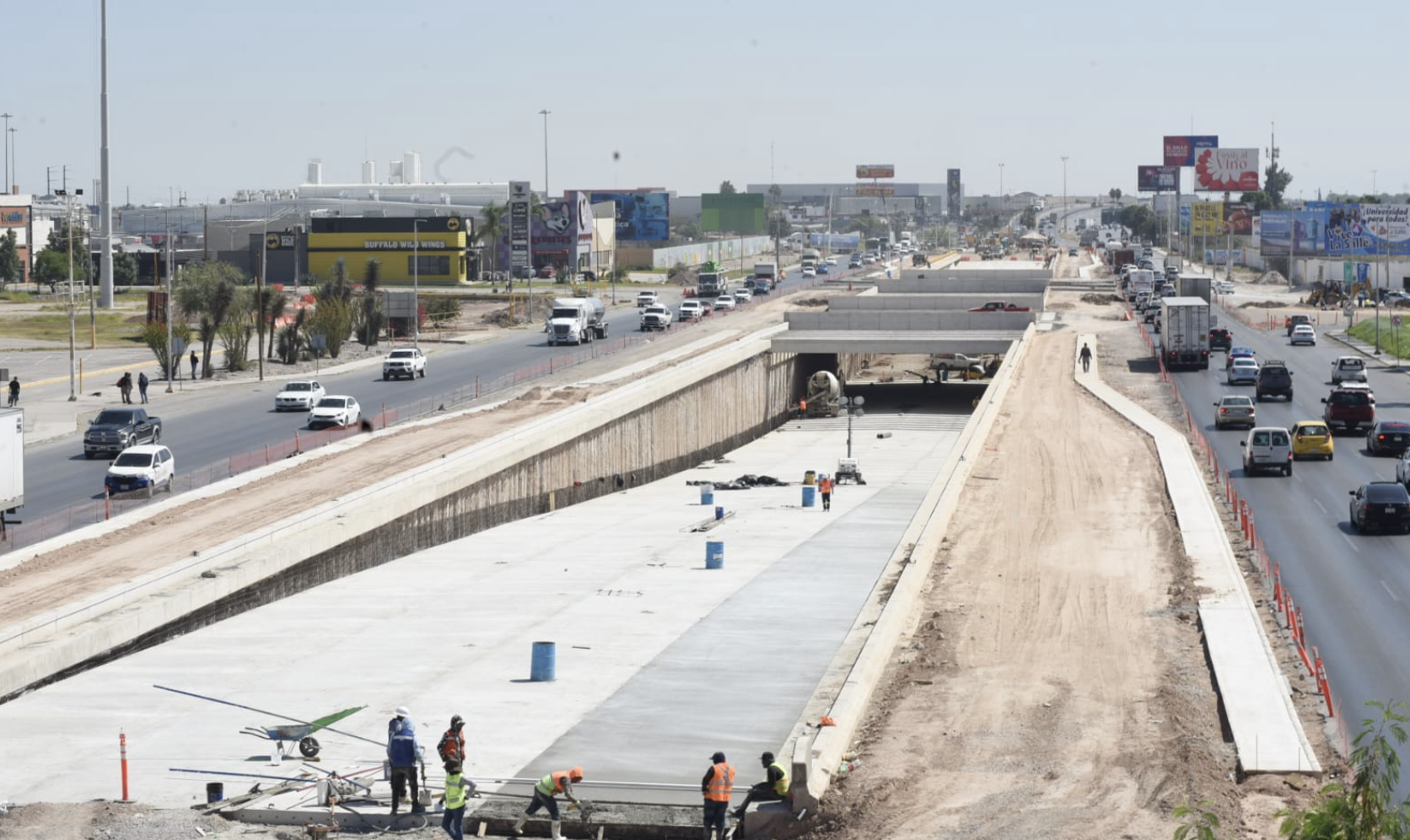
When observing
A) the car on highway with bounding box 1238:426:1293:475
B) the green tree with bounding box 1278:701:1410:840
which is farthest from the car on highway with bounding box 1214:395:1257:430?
the green tree with bounding box 1278:701:1410:840

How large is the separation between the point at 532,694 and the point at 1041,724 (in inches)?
314

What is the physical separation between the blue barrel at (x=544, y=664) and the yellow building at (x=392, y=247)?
128843 mm

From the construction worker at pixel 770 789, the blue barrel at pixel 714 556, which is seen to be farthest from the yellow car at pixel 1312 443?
the construction worker at pixel 770 789

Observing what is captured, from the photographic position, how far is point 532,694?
27641mm

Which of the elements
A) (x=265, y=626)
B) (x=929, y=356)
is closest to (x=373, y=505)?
(x=265, y=626)

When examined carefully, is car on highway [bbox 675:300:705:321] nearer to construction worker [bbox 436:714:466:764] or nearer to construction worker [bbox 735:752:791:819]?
construction worker [bbox 735:752:791:819]

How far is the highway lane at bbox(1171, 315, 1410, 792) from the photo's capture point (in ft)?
99.3

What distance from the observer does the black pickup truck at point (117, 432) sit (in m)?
53.0

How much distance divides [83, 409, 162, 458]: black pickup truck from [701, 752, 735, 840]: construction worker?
36.6 meters

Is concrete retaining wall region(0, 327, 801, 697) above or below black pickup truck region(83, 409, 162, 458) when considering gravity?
below

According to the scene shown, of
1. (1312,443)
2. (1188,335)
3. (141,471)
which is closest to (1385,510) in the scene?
(1312,443)

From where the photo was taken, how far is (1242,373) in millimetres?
81812

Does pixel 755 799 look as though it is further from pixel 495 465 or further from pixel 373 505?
pixel 495 465

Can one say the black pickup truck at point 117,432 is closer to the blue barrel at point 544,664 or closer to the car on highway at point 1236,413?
the blue barrel at point 544,664
